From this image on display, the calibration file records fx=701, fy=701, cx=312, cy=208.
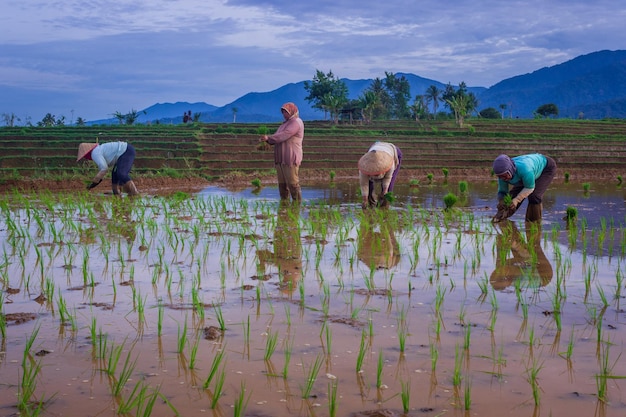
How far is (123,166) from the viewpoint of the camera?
33.0ft

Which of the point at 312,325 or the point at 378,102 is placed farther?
the point at 378,102

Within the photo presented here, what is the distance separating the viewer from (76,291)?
4230mm

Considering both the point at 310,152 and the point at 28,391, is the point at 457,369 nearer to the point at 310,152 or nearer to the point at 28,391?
the point at 28,391

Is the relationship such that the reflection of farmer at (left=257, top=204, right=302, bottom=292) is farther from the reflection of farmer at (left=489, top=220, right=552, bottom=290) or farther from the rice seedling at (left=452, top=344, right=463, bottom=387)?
the rice seedling at (left=452, top=344, right=463, bottom=387)

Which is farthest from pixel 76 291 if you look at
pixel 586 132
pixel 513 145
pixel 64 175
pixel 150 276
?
pixel 586 132

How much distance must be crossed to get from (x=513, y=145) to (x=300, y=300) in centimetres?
2032

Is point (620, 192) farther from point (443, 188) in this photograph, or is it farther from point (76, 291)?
point (76, 291)

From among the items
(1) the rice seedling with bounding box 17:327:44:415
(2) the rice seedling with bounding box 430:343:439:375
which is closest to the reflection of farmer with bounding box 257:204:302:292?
(2) the rice seedling with bounding box 430:343:439:375

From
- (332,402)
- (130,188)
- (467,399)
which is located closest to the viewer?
(332,402)

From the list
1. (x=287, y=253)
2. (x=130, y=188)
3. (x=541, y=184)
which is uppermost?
(x=541, y=184)

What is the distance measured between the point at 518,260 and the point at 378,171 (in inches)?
133

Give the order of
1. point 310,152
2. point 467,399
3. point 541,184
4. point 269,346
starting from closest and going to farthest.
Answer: point 467,399
point 269,346
point 541,184
point 310,152

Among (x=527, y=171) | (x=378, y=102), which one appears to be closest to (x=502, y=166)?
(x=527, y=171)

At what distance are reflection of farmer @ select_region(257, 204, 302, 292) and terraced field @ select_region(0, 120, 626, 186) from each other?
308 inches
